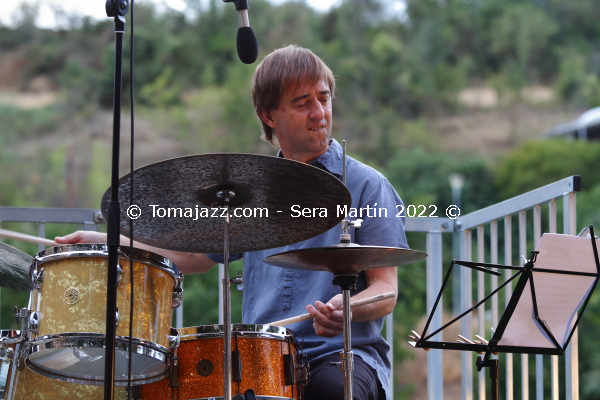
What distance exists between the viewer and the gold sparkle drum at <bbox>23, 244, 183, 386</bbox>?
2123mm

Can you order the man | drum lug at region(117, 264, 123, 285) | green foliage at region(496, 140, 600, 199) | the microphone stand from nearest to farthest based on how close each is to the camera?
1. the microphone stand
2. drum lug at region(117, 264, 123, 285)
3. the man
4. green foliage at region(496, 140, 600, 199)

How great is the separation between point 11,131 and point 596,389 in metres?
33.9

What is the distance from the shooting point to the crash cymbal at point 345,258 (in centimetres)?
213

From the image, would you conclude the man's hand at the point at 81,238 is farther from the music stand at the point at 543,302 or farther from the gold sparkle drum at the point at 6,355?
the music stand at the point at 543,302

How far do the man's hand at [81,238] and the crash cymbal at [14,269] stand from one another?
0.49ft

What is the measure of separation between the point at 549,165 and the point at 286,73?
109 feet

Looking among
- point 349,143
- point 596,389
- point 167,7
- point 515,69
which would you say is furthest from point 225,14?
point 596,389

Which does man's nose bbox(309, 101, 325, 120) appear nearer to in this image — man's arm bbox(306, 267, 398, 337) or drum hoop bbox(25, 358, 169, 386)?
man's arm bbox(306, 267, 398, 337)

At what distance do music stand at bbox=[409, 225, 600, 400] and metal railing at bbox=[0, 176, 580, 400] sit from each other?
45cm

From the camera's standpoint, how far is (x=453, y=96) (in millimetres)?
48562

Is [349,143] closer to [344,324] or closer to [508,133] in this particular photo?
[508,133]

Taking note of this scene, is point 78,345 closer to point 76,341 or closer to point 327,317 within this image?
point 76,341

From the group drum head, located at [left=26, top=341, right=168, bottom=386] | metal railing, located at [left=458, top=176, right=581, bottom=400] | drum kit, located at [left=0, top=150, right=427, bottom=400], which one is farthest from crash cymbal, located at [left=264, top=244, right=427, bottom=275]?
metal railing, located at [left=458, top=176, right=581, bottom=400]

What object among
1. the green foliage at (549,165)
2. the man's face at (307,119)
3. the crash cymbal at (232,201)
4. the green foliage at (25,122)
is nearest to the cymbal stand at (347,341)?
the crash cymbal at (232,201)
